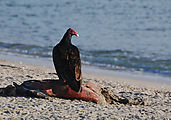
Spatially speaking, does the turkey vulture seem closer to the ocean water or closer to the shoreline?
the shoreline

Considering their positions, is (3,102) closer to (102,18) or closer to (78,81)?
(78,81)

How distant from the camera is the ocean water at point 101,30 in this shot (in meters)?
13.5

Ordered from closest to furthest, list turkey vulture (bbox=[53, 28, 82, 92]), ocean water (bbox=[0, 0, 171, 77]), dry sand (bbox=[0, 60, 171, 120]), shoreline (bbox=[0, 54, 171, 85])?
dry sand (bbox=[0, 60, 171, 120]), turkey vulture (bbox=[53, 28, 82, 92]), shoreline (bbox=[0, 54, 171, 85]), ocean water (bbox=[0, 0, 171, 77])

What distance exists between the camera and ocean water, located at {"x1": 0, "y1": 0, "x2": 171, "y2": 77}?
533 inches

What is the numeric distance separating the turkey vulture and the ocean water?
6199 millimetres

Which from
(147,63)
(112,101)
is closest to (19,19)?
(147,63)

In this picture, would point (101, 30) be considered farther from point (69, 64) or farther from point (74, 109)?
point (74, 109)

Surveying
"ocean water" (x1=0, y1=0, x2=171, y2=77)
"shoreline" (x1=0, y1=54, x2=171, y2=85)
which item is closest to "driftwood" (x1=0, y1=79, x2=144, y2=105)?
"shoreline" (x1=0, y1=54, x2=171, y2=85)

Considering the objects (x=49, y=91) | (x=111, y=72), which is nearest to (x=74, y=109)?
(x=49, y=91)

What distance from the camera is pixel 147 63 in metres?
12.9

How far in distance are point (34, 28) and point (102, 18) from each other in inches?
235

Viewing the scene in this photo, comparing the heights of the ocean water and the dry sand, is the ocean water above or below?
above

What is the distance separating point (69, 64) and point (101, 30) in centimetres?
1388

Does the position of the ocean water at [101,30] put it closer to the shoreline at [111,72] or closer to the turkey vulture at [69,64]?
the shoreline at [111,72]
